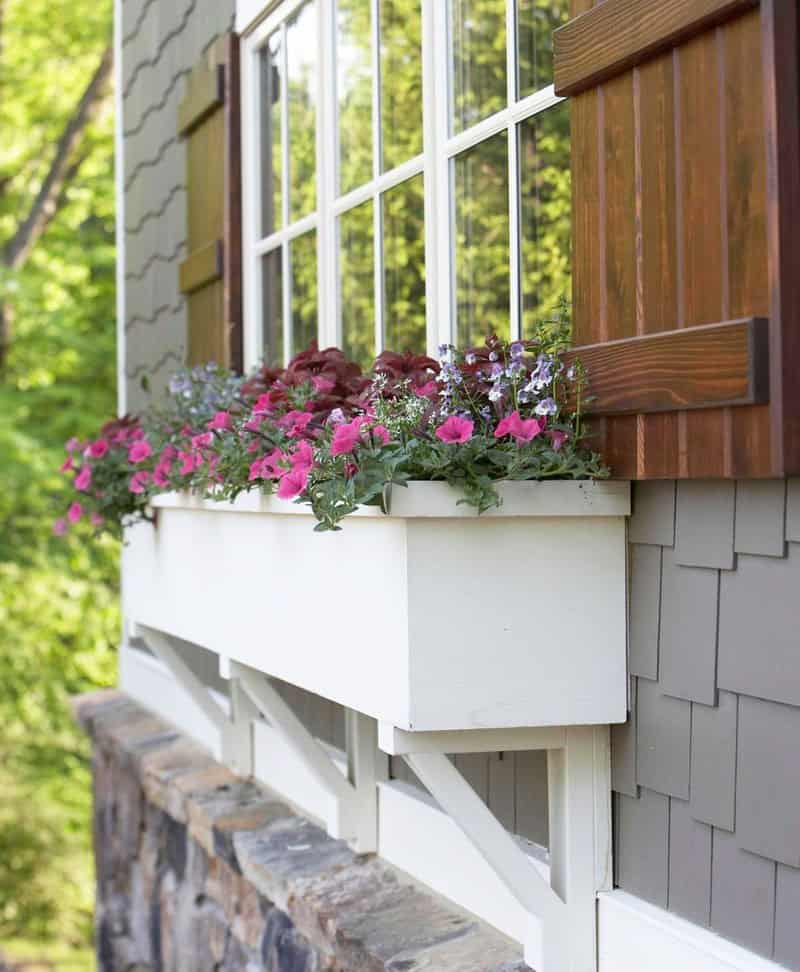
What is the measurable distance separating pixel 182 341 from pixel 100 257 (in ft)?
18.0

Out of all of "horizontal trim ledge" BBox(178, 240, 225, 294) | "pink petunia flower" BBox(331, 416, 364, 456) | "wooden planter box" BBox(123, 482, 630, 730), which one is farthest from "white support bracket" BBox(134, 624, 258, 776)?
"pink petunia flower" BBox(331, 416, 364, 456)

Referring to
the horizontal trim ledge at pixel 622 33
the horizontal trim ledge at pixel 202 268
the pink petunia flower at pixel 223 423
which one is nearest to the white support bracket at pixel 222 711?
the horizontal trim ledge at pixel 202 268

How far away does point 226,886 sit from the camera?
3428mm

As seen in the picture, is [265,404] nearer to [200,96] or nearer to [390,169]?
[390,169]

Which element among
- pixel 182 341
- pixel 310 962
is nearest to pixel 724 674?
pixel 310 962

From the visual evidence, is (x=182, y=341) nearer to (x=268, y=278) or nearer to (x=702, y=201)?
(x=268, y=278)

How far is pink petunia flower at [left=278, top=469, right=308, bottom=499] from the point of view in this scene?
180cm

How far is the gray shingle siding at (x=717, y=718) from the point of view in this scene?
5.13 ft

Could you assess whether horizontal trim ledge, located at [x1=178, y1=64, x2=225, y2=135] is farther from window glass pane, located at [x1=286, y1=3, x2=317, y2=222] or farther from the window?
window glass pane, located at [x1=286, y1=3, x2=317, y2=222]

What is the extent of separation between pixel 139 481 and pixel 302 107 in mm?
987

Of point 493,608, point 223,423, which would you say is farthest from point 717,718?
point 223,423

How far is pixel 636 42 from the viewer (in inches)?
67.7

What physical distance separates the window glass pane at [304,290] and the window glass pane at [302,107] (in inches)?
3.1

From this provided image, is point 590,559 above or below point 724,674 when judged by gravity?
above
